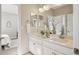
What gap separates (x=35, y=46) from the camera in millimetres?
1763

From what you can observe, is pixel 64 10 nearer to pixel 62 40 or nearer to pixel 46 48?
pixel 62 40

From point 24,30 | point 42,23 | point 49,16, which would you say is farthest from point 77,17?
point 24,30

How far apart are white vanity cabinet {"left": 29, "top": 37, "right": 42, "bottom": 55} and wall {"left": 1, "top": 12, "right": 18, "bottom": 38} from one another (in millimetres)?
259

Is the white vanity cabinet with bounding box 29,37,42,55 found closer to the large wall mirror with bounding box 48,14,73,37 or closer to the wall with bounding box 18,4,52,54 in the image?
the wall with bounding box 18,4,52,54

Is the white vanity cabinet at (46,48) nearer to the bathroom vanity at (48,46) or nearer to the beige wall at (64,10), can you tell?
the bathroom vanity at (48,46)

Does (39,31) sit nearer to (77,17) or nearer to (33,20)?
(33,20)

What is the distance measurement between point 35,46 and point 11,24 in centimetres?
48

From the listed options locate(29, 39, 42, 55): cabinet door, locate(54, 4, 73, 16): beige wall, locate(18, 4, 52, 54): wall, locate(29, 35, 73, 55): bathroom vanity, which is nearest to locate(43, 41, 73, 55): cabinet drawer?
locate(29, 35, 73, 55): bathroom vanity

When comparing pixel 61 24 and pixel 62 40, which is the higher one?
pixel 61 24

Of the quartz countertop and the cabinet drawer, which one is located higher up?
the quartz countertop

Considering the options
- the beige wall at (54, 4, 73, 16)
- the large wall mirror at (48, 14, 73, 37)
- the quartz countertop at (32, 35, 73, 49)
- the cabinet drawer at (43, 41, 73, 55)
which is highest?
the beige wall at (54, 4, 73, 16)

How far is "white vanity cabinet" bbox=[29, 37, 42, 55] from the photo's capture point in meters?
1.74


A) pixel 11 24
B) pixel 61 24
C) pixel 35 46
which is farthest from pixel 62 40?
pixel 11 24
